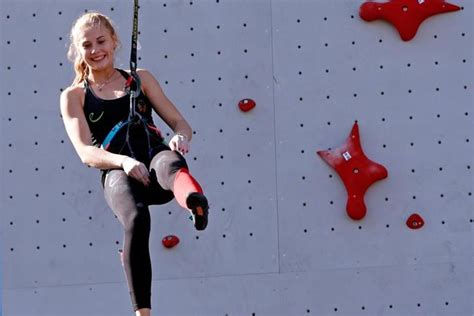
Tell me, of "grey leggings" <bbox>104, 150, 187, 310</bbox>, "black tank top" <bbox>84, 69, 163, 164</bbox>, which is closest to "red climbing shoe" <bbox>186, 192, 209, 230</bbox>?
"grey leggings" <bbox>104, 150, 187, 310</bbox>

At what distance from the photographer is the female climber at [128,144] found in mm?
4547

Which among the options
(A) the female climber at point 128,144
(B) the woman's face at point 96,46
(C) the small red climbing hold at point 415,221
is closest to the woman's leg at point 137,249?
(A) the female climber at point 128,144

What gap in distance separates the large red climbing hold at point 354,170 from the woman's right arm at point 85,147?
1.74 meters

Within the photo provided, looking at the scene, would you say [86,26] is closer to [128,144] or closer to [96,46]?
[96,46]

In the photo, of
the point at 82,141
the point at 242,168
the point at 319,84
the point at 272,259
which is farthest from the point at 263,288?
the point at 82,141

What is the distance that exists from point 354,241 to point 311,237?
0.61 ft

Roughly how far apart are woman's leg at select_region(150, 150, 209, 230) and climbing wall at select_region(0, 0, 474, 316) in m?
1.73

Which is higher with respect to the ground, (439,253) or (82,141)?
(82,141)

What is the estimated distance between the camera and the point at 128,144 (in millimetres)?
4727

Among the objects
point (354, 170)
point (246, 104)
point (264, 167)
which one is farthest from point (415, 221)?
point (246, 104)

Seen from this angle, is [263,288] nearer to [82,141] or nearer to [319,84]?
[319,84]

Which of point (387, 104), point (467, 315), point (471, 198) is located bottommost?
point (467, 315)

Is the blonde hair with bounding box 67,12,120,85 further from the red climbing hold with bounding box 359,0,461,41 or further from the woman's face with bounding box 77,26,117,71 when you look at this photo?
the red climbing hold with bounding box 359,0,461,41

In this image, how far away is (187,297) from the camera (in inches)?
249
